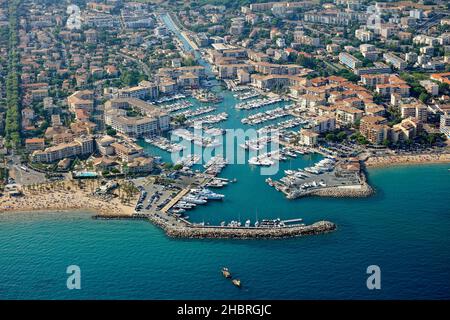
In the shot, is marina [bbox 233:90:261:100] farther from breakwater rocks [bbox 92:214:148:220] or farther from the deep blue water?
breakwater rocks [bbox 92:214:148:220]

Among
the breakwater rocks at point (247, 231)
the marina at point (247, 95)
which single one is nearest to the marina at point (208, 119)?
the marina at point (247, 95)

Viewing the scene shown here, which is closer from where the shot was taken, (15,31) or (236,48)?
(236,48)

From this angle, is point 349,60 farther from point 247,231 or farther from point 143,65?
point 247,231

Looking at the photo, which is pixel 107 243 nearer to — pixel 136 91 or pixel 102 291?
pixel 102 291

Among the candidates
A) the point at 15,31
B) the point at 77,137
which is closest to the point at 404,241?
the point at 77,137

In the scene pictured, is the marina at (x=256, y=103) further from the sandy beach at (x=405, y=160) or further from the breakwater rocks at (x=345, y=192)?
the breakwater rocks at (x=345, y=192)

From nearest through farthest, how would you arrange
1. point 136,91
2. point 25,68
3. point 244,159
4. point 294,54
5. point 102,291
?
point 102,291
point 244,159
point 136,91
point 25,68
point 294,54
